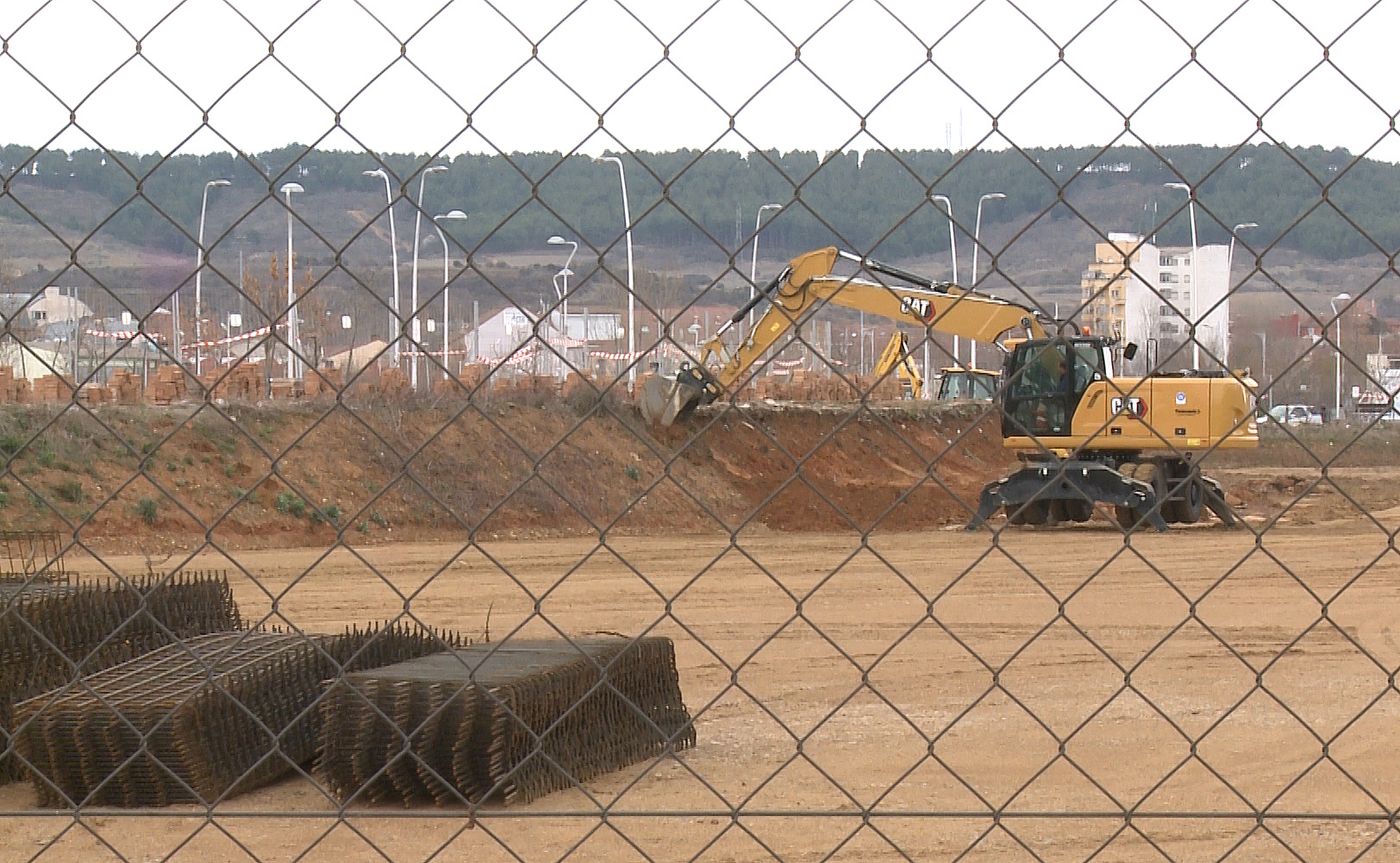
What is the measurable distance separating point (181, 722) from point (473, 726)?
3.58ft

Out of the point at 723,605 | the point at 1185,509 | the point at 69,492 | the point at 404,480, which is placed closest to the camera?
the point at 723,605

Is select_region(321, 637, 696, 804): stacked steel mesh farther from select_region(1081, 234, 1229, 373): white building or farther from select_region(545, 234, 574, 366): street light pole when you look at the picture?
select_region(1081, 234, 1229, 373): white building

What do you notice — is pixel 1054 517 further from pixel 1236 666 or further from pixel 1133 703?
pixel 1133 703

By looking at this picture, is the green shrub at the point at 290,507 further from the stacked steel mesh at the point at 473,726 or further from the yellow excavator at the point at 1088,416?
the stacked steel mesh at the point at 473,726

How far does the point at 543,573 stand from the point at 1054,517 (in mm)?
8174

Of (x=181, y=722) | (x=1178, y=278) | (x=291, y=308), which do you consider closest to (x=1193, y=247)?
(x=1178, y=278)

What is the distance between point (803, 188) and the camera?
2.97m

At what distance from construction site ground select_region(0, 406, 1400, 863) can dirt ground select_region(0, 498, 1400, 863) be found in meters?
0.03

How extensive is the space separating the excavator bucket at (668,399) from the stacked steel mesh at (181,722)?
55.1ft

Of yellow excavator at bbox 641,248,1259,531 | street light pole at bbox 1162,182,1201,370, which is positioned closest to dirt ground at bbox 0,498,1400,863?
street light pole at bbox 1162,182,1201,370

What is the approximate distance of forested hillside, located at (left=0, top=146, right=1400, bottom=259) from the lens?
3033 mm

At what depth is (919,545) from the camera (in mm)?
20812

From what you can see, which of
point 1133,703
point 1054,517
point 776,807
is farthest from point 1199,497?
point 776,807

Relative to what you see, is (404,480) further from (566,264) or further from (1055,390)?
(566,264)
